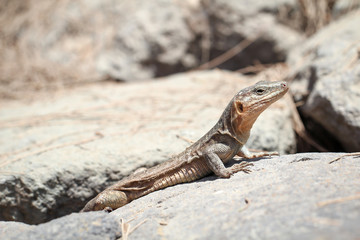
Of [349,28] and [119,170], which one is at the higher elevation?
[349,28]

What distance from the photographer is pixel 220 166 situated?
3650mm

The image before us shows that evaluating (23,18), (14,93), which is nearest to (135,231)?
(14,93)

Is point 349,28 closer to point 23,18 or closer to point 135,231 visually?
point 135,231

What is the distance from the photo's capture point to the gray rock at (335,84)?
4.80 m

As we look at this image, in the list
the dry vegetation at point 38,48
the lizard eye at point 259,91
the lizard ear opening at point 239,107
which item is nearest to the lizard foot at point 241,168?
the lizard ear opening at point 239,107

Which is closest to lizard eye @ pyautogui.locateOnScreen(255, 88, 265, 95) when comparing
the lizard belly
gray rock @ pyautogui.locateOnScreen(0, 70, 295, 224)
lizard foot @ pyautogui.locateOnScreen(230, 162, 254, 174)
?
lizard foot @ pyautogui.locateOnScreen(230, 162, 254, 174)

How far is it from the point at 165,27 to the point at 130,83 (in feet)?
6.30

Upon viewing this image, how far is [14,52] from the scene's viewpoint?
39.8 feet

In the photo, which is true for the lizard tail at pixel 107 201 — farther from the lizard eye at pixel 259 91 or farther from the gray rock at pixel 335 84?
the gray rock at pixel 335 84

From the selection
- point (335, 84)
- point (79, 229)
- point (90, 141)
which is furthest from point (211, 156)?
point (335, 84)

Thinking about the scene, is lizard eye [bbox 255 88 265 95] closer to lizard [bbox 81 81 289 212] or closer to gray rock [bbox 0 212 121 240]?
lizard [bbox 81 81 289 212]

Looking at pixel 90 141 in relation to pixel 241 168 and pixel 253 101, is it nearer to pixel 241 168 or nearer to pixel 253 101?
pixel 241 168

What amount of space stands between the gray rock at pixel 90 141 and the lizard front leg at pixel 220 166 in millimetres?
1000

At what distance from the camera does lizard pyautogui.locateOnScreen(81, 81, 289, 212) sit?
370 cm
